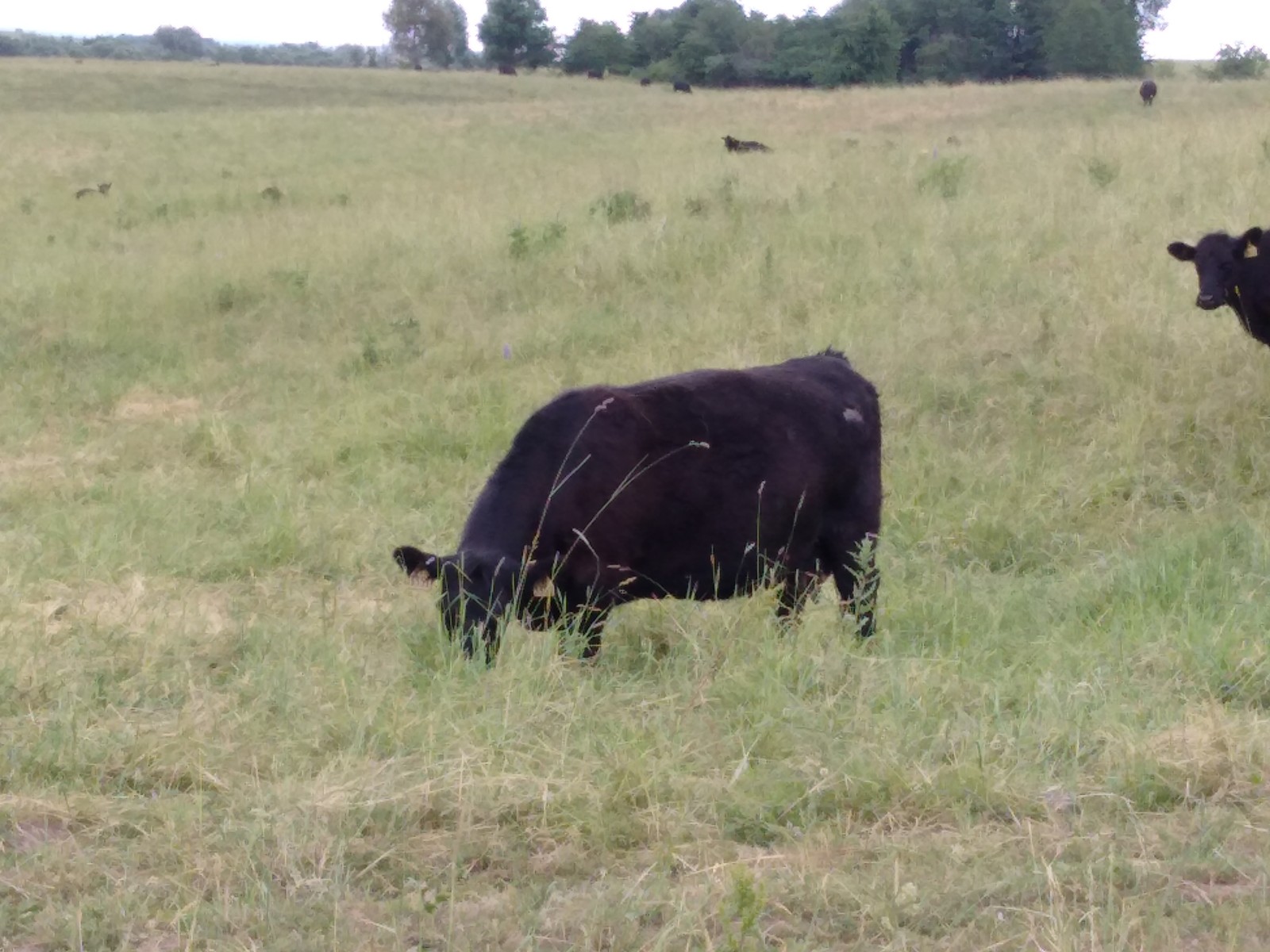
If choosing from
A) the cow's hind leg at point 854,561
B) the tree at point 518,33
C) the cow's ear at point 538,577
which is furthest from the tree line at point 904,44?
the cow's ear at point 538,577

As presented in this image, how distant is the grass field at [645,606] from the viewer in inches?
112

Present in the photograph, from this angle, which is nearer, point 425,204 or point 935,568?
point 935,568

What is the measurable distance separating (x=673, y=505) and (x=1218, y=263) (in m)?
5.93

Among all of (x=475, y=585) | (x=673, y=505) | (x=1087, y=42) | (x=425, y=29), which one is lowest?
(x=475, y=585)

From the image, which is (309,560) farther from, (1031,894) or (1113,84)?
(1113,84)

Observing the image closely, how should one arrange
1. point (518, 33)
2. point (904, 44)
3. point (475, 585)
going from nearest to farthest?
point (475, 585), point (904, 44), point (518, 33)

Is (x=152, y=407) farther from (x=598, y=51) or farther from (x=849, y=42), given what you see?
(x=598, y=51)

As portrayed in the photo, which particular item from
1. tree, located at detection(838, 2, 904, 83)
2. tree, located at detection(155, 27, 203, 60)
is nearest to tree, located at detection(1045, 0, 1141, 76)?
tree, located at detection(838, 2, 904, 83)

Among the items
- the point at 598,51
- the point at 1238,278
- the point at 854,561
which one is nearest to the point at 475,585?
the point at 854,561

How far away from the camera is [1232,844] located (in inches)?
114

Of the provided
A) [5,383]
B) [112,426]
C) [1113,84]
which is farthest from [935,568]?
[1113,84]

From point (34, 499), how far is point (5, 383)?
12.7 ft

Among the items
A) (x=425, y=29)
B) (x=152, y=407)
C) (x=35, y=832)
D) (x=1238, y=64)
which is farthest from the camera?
(x=425, y=29)

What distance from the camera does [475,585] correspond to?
4426 mm
